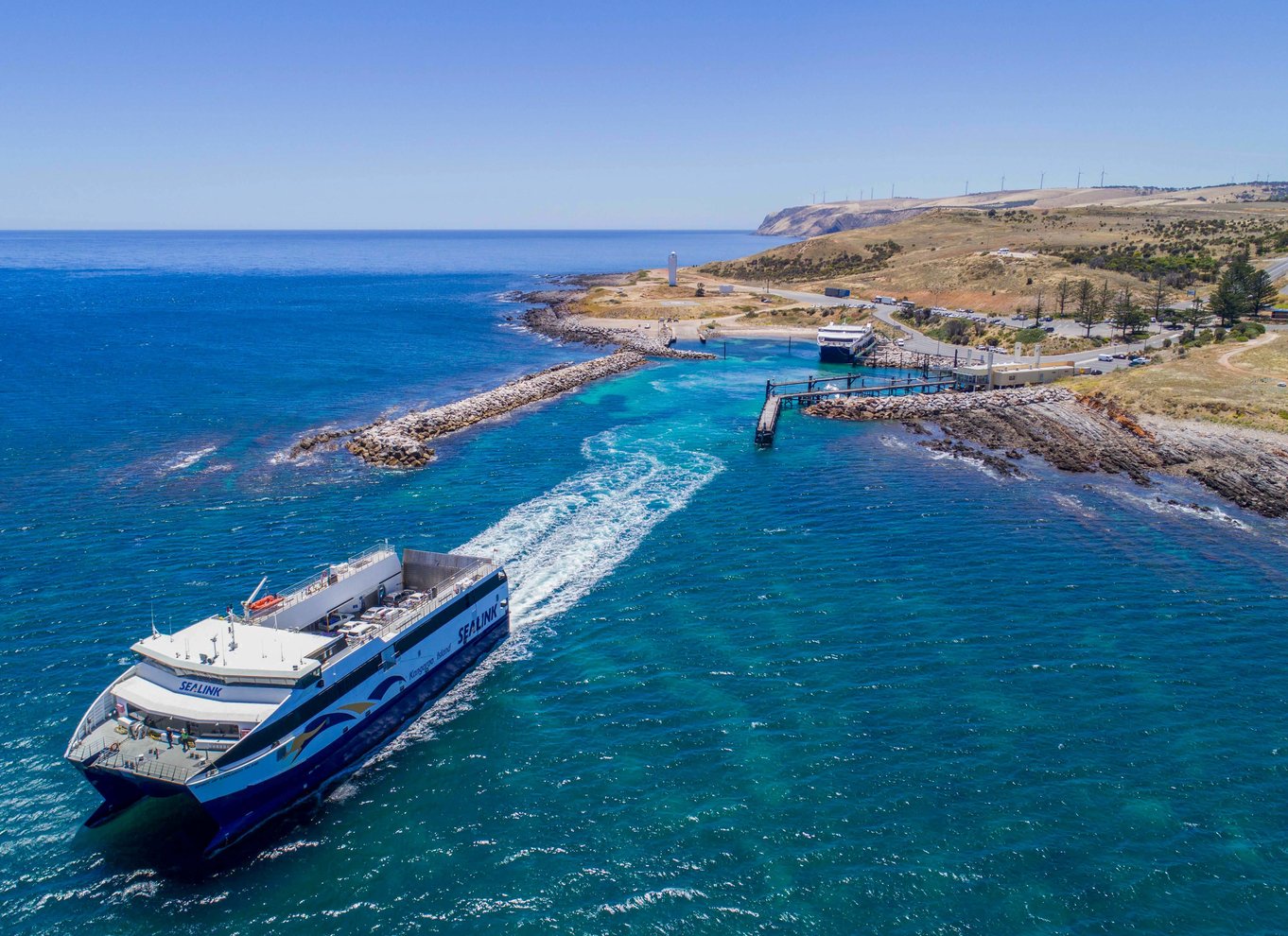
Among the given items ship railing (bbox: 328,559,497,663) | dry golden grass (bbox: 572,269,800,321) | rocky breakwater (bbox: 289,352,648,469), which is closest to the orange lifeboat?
ship railing (bbox: 328,559,497,663)

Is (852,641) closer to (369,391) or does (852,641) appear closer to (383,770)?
(383,770)

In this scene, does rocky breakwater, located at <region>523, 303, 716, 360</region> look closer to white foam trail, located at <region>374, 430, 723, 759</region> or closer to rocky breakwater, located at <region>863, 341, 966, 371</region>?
rocky breakwater, located at <region>863, 341, 966, 371</region>

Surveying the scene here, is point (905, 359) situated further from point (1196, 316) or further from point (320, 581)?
point (320, 581)

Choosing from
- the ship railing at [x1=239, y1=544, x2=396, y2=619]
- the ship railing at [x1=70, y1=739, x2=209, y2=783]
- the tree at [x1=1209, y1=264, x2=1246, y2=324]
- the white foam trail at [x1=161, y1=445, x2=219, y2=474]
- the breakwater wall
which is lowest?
the breakwater wall

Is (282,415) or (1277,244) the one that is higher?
(1277,244)

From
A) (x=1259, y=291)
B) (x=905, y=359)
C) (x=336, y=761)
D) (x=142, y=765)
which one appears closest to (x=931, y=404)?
(x=905, y=359)

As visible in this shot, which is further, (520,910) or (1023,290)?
(1023,290)

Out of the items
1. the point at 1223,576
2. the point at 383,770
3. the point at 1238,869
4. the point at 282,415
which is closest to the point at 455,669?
the point at 383,770

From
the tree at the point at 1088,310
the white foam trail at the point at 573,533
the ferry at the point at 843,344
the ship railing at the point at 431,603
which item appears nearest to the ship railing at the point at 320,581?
the ship railing at the point at 431,603
